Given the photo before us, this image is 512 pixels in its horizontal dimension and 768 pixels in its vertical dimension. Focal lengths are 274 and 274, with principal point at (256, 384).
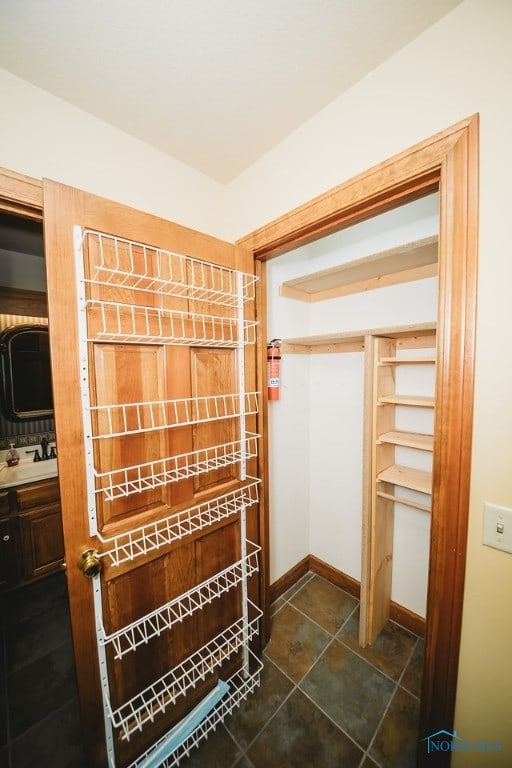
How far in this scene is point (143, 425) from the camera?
111 cm

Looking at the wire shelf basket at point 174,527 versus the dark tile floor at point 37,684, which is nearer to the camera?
the wire shelf basket at point 174,527

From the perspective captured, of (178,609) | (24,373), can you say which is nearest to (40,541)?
(24,373)

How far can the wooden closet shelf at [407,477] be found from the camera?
1463mm

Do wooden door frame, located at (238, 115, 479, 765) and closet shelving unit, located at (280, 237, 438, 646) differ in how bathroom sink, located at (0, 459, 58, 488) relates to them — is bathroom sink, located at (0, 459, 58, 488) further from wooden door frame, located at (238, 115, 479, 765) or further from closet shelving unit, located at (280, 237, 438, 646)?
wooden door frame, located at (238, 115, 479, 765)

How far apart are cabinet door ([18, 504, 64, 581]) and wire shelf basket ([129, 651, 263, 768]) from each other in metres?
1.50

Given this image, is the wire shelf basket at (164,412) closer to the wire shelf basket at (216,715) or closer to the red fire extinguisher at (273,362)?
the red fire extinguisher at (273,362)

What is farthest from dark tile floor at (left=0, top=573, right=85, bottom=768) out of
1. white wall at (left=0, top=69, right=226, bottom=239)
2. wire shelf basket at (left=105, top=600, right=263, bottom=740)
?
white wall at (left=0, top=69, right=226, bottom=239)

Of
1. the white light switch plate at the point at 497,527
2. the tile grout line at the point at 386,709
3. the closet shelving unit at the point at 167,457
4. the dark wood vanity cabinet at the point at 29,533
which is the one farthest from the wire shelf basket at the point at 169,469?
the dark wood vanity cabinet at the point at 29,533

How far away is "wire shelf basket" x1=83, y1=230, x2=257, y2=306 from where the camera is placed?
3.18 feet

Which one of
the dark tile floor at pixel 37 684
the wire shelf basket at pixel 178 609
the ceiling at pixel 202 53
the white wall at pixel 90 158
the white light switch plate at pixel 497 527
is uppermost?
the ceiling at pixel 202 53

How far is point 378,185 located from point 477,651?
1.57 metres

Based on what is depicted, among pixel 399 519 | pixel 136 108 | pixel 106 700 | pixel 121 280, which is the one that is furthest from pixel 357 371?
pixel 106 700

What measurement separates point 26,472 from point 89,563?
150cm

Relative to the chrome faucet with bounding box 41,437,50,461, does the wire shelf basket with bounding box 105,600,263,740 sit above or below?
below
